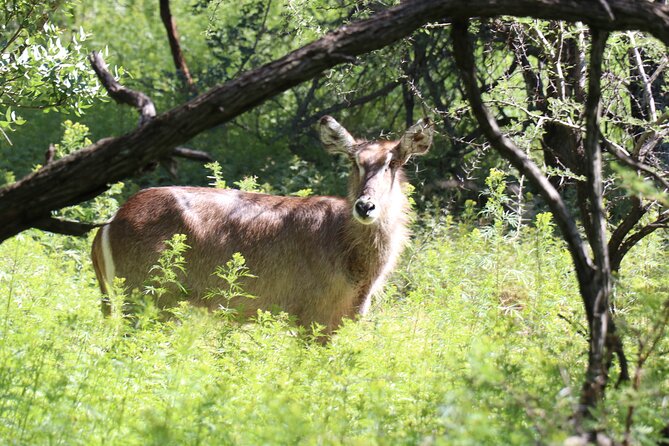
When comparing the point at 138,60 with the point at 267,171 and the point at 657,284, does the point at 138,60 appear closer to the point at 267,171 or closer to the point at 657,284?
the point at 267,171

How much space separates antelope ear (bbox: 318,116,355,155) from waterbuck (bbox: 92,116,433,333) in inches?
4.9

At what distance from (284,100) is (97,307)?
708 cm

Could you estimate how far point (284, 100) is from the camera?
14.1 meters

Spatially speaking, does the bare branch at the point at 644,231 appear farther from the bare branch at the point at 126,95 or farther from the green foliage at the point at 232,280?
the bare branch at the point at 126,95

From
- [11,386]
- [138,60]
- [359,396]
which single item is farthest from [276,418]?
[138,60]

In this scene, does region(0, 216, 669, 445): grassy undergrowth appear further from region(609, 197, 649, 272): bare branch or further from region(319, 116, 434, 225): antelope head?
region(319, 116, 434, 225): antelope head

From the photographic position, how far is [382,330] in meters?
6.01

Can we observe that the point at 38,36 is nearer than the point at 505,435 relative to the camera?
No

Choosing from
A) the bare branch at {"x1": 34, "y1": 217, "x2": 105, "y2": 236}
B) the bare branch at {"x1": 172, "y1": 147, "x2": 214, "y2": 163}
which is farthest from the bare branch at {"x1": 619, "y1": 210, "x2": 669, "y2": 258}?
the bare branch at {"x1": 34, "y1": 217, "x2": 105, "y2": 236}

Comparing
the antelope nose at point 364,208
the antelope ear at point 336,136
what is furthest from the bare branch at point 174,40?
the antelope nose at point 364,208

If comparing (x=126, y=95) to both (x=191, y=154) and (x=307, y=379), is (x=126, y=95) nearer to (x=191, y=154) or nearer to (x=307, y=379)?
(x=191, y=154)

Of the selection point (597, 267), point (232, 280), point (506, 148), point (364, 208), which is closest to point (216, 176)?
point (364, 208)

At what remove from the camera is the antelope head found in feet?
25.4

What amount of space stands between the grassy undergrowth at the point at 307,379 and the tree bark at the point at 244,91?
2.13 ft
